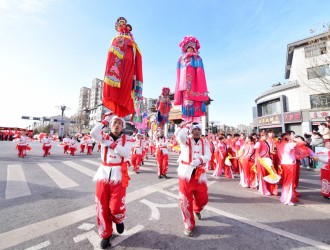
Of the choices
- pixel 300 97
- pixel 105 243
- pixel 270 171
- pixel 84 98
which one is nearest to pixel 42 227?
pixel 105 243

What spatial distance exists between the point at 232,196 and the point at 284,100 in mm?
21790

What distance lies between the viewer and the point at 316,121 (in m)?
18.2

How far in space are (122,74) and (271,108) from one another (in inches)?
1025

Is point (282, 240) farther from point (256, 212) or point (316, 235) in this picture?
point (256, 212)

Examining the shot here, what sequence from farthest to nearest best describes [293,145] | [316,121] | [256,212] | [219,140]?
[316,121] < [219,140] < [293,145] < [256,212]

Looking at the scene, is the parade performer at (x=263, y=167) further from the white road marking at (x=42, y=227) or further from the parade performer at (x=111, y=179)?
the white road marking at (x=42, y=227)

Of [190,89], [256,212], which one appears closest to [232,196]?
[256,212]

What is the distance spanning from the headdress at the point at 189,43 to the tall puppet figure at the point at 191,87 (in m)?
0.21

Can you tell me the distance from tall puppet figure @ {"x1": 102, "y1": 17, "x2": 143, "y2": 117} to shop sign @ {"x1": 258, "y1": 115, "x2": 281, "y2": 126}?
23579 millimetres

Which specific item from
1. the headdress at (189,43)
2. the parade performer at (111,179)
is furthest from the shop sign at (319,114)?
the parade performer at (111,179)

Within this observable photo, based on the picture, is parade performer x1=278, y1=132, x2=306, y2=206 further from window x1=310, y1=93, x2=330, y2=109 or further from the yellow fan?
window x1=310, y1=93, x2=330, y2=109

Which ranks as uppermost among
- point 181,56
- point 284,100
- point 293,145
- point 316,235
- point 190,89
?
point 284,100

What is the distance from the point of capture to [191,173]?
2.95m

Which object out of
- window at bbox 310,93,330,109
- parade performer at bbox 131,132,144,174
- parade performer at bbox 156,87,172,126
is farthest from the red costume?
window at bbox 310,93,330,109
